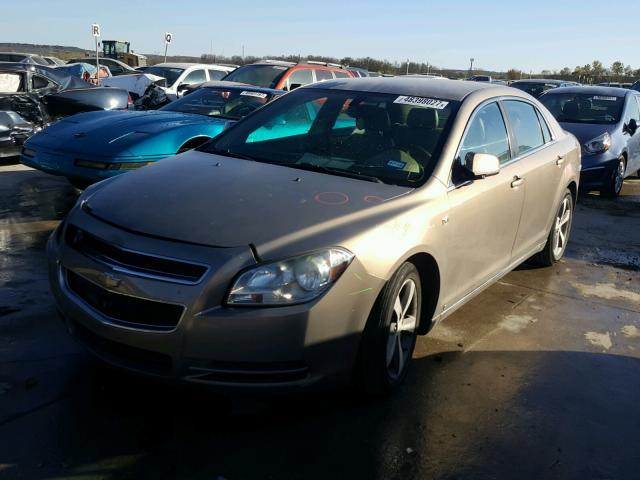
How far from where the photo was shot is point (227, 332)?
106 inches

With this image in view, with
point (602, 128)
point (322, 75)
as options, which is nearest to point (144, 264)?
point (602, 128)

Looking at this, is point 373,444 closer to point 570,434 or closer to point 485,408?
point 485,408

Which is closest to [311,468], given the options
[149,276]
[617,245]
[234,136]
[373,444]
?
[373,444]

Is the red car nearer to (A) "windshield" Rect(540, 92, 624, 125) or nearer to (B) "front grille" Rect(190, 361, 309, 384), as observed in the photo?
(A) "windshield" Rect(540, 92, 624, 125)

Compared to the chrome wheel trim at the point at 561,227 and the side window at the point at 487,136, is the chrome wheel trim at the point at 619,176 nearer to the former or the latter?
the chrome wheel trim at the point at 561,227

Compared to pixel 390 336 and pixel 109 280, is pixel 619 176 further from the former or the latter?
pixel 109 280

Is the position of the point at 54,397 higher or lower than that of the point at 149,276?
lower

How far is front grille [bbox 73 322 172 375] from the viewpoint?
2797 mm

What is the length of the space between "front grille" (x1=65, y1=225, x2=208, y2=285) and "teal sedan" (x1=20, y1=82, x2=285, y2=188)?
324cm

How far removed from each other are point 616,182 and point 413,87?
6.62m

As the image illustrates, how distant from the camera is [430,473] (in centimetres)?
278

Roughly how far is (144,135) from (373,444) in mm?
4439

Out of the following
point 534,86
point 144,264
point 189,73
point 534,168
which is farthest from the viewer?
point 534,86

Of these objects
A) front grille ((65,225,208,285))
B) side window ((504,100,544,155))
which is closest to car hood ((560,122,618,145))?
side window ((504,100,544,155))
